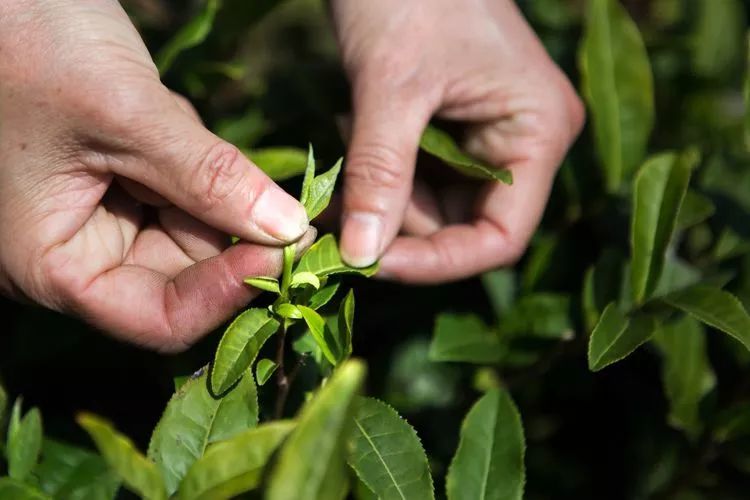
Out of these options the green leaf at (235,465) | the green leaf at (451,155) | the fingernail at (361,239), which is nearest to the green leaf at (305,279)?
the fingernail at (361,239)

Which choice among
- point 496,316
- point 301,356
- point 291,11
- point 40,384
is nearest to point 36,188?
point 301,356

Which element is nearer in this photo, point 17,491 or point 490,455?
point 17,491

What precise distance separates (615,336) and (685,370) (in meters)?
0.39

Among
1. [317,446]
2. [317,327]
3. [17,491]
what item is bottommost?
[17,491]

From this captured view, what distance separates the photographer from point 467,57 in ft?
5.25

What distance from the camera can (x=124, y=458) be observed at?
90 cm

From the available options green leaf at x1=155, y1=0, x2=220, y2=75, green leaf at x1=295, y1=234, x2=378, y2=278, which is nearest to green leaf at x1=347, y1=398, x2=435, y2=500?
→ green leaf at x1=295, y1=234, x2=378, y2=278

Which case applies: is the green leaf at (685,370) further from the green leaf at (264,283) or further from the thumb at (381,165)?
the green leaf at (264,283)

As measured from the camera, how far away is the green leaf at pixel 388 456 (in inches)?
46.4

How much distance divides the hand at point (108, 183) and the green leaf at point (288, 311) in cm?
7

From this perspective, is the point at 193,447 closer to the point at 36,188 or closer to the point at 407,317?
the point at 36,188

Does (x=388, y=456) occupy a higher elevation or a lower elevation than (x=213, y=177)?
lower

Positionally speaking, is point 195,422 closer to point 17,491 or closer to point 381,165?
point 17,491

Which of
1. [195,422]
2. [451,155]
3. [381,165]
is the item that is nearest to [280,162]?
[381,165]
